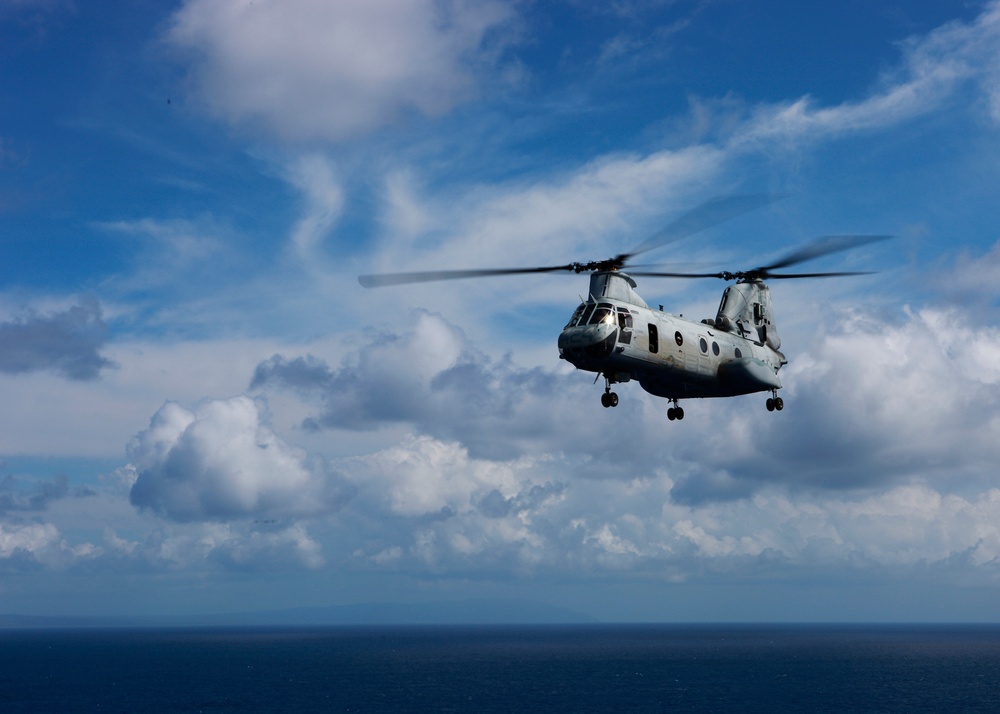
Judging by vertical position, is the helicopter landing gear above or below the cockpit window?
below

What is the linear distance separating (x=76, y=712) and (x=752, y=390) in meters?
176

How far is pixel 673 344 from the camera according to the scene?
46.5 metres

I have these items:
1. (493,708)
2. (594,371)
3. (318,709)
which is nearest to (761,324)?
(594,371)

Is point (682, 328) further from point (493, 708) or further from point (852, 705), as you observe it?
point (852, 705)

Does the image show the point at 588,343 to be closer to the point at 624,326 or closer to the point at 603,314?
the point at 603,314

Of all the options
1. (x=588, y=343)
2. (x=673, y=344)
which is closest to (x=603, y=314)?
(x=588, y=343)

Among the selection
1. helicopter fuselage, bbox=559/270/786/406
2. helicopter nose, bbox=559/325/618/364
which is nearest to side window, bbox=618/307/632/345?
helicopter fuselage, bbox=559/270/786/406

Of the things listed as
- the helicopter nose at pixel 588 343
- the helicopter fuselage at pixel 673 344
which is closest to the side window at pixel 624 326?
the helicopter fuselage at pixel 673 344

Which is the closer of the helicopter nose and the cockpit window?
the helicopter nose

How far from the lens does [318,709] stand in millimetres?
180375

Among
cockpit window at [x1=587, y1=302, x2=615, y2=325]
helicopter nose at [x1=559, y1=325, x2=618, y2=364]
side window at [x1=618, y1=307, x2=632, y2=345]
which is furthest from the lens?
side window at [x1=618, y1=307, x2=632, y2=345]

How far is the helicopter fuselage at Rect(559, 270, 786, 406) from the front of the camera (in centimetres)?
4322

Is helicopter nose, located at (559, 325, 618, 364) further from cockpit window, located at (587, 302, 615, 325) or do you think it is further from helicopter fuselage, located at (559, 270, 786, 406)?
cockpit window, located at (587, 302, 615, 325)

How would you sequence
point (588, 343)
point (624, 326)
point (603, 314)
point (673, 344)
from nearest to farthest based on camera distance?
1. point (588, 343)
2. point (603, 314)
3. point (624, 326)
4. point (673, 344)
